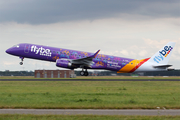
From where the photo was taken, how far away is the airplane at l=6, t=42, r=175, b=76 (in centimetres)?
4825

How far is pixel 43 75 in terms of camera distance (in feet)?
265

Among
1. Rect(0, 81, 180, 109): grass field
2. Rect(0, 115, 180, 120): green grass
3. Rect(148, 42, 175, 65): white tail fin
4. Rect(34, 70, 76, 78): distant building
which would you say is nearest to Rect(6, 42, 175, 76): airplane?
Rect(148, 42, 175, 65): white tail fin

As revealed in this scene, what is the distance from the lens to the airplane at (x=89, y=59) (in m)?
48.2

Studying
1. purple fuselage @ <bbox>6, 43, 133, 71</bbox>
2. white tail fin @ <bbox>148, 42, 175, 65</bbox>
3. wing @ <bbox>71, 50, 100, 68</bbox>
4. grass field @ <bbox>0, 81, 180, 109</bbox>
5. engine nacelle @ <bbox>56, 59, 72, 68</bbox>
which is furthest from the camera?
white tail fin @ <bbox>148, 42, 175, 65</bbox>

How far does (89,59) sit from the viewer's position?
4822 cm

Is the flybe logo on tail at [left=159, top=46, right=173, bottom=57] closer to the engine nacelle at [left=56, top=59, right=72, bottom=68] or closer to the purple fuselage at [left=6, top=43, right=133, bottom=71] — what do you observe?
the purple fuselage at [left=6, top=43, right=133, bottom=71]

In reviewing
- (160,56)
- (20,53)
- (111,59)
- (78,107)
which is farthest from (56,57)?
(78,107)

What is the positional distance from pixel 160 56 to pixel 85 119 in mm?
45623

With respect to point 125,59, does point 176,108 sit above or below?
below

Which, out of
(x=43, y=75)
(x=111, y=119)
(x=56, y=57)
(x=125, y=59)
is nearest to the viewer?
(x=111, y=119)

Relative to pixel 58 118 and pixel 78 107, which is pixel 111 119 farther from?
pixel 78 107

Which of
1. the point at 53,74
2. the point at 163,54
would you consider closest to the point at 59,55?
the point at 163,54

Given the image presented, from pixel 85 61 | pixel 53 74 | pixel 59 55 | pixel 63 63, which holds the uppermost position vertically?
pixel 59 55

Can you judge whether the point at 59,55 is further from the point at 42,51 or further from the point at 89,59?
the point at 89,59
